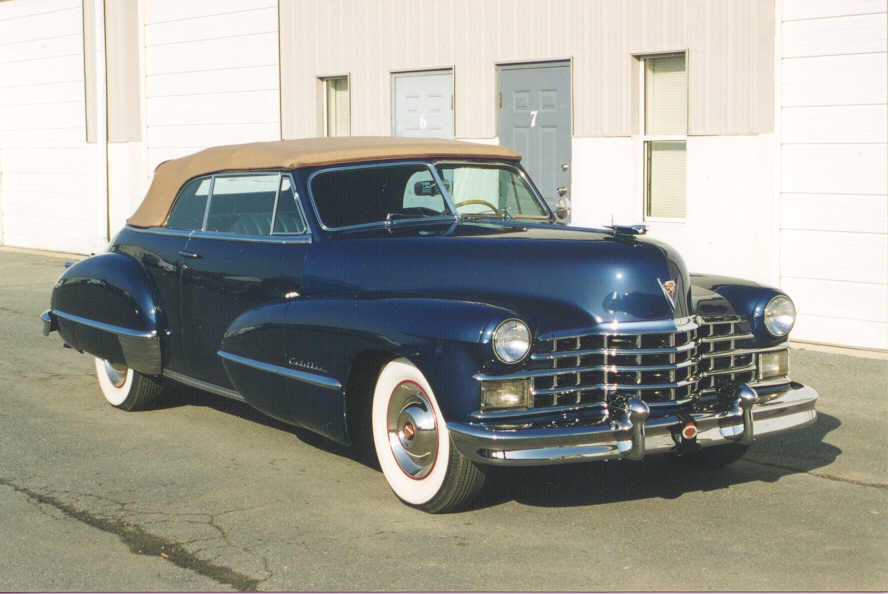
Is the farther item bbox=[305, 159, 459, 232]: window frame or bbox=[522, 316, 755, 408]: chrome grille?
bbox=[305, 159, 459, 232]: window frame

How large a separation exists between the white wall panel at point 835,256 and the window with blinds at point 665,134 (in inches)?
53.6

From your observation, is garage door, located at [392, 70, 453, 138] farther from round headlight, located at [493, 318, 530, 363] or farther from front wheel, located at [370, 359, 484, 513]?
round headlight, located at [493, 318, 530, 363]

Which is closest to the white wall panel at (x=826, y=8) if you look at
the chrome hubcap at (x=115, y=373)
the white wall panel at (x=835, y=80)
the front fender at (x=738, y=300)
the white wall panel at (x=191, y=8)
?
the white wall panel at (x=835, y=80)

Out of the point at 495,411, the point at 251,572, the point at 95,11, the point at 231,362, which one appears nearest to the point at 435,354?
the point at 495,411

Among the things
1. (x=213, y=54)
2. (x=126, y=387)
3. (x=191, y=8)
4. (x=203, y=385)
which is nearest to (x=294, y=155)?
(x=203, y=385)

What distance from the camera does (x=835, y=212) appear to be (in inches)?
389

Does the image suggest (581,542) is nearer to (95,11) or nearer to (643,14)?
(643,14)

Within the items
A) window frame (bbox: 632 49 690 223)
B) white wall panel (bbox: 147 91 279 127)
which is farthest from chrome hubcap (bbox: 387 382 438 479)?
white wall panel (bbox: 147 91 279 127)

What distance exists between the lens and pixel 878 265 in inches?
379

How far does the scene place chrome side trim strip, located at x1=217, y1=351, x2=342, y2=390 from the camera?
18.6ft

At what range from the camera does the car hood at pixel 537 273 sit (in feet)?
16.7

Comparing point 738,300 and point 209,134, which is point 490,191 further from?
point 209,134

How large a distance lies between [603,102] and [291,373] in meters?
6.61

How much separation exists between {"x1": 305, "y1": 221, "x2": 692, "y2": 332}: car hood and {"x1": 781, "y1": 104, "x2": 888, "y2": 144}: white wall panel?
4856 mm
